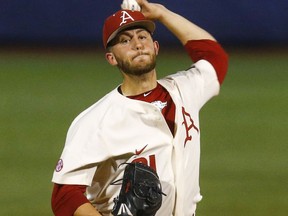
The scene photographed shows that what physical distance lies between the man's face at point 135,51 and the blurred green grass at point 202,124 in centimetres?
253

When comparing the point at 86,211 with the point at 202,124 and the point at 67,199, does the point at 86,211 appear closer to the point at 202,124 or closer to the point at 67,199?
the point at 67,199

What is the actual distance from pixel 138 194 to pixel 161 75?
24.4 feet

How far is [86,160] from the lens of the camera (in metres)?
4.57

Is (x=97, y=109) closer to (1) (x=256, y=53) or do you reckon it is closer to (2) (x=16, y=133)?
(2) (x=16, y=133)

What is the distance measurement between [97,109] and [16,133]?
4857 millimetres

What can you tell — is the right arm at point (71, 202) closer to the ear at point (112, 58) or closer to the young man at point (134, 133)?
the young man at point (134, 133)

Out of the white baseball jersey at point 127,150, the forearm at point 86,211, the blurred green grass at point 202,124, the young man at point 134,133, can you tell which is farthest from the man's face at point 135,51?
the blurred green grass at point 202,124

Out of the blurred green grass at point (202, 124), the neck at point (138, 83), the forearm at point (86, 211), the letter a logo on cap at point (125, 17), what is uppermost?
the letter a logo on cap at point (125, 17)

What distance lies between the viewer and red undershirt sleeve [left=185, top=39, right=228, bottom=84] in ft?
17.1

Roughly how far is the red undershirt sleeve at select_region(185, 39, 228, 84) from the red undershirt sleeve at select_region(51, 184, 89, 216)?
1.22 meters

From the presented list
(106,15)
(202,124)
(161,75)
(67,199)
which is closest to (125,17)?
(67,199)

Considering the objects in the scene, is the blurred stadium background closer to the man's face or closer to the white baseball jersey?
the white baseball jersey

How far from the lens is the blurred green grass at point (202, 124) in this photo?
24.9 ft

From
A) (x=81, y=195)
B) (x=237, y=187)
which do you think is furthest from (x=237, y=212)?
(x=81, y=195)
